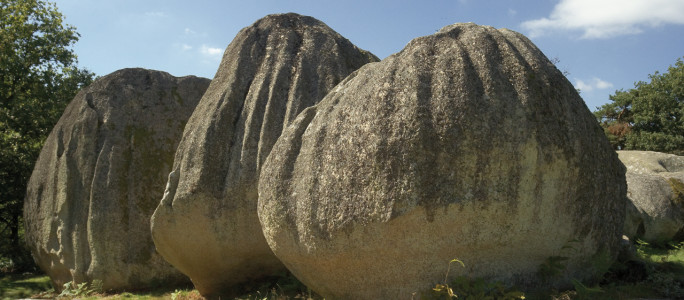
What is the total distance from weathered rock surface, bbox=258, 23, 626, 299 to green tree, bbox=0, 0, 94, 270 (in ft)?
42.1

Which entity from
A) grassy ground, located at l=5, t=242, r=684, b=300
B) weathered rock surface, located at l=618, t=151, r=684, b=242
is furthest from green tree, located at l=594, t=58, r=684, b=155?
grassy ground, located at l=5, t=242, r=684, b=300

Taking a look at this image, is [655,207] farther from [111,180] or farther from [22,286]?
[22,286]

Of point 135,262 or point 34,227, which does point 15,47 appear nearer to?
point 34,227

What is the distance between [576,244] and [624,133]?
30.6 meters

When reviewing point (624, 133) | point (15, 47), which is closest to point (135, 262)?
point (15, 47)

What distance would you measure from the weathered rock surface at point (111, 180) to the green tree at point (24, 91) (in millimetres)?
5234

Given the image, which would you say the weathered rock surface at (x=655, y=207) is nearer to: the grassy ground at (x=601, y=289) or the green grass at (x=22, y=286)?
the grassy ground at (x=601, y=289)

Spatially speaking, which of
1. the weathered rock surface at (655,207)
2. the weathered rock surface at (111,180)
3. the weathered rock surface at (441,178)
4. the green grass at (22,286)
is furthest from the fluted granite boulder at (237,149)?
the weathered rock surface at (655,207)

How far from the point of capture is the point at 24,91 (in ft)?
67.2

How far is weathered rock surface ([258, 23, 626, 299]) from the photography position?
504 centimetres

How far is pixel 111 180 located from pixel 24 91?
1332 cm

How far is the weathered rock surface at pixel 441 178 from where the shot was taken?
5043mm

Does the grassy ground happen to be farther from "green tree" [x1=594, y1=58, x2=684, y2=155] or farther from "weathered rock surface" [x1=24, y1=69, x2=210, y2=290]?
"green tree" [x1=594, y1=58, x2=684, y2=155]

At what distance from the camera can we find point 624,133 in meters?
32.7
